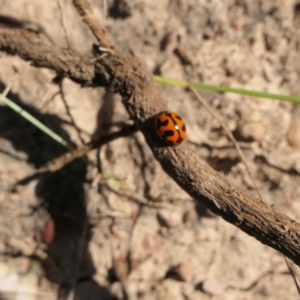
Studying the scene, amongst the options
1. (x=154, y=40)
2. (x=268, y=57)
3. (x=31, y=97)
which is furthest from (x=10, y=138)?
(x=268, y=57)

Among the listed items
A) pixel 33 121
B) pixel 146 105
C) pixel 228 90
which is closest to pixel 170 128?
pixel 146 105

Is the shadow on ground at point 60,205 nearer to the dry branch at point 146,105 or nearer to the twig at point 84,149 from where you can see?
the twig at point 84,149

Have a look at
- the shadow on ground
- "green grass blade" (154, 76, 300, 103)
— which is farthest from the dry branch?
the shadow on ground

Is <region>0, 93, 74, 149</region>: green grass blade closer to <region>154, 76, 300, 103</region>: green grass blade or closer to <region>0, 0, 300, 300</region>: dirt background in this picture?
<region>0, 0, 300, 300</region>: dirt background

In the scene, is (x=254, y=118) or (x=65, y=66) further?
(x=254, y=118)

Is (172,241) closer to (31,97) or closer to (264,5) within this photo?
(31,97)
